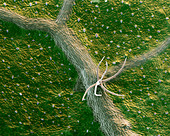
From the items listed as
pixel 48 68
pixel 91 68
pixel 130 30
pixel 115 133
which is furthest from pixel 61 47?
pixel 115 133

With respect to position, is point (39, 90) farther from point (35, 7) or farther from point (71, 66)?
point (35, 7)

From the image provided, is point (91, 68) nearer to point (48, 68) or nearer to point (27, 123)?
point (48, 68)

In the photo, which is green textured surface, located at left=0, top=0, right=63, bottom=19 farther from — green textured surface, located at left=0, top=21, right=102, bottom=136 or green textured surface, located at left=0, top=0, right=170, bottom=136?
green textured surface, located at left=0, top=21, right=102, bottom=136

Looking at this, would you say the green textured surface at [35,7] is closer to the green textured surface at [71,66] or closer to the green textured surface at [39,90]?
the green textured surface at [71,66]

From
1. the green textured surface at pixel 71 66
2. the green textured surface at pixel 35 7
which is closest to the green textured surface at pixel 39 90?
the green textured surface at pixel 71 66

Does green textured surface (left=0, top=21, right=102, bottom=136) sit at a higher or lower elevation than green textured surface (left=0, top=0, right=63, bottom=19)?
lower

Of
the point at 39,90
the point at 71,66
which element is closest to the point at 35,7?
the point at 71,66

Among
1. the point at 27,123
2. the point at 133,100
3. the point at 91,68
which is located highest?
the point at 91,68

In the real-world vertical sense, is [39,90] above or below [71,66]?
below

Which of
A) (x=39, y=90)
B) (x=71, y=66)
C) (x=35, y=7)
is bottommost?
(x=39, y=90)

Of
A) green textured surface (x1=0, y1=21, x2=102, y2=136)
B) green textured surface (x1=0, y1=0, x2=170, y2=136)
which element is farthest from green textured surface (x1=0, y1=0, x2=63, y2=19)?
green textured surface (x1=0, y1=21, x2=102, y2=136)

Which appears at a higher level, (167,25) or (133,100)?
(167,25)
